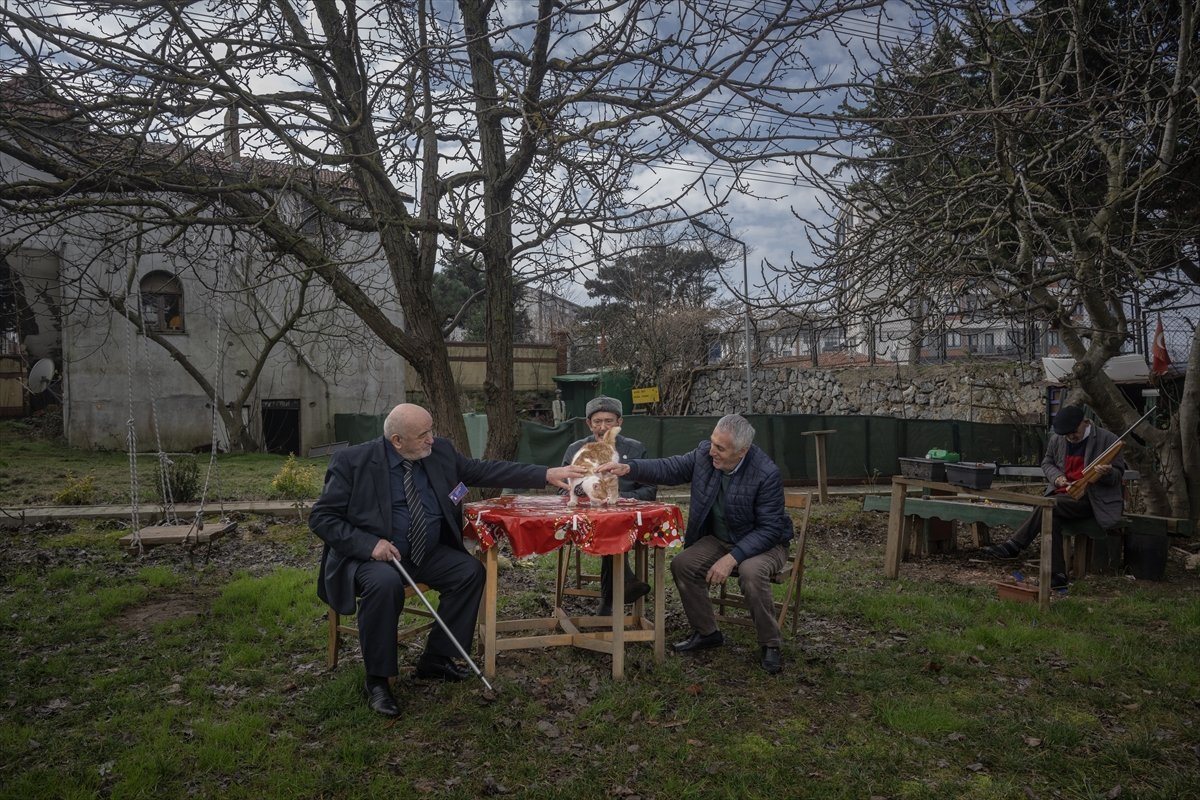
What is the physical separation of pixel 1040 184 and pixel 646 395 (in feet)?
47.1

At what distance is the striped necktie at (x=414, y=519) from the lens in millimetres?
4422

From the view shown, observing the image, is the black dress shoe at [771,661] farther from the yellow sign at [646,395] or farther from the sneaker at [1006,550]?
the yellow sign at [646,395]

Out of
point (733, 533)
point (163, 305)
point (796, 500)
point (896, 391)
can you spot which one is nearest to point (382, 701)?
point (733, 533)

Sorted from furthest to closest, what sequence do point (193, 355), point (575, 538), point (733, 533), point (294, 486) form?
point (193, 355)
point (294, 486)
point (733, 533)
point (575, 538)

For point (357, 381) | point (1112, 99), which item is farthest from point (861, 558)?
point (357, 381)

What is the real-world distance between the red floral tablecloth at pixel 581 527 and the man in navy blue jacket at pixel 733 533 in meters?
0.37

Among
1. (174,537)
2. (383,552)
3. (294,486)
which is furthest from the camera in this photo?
(294,486)

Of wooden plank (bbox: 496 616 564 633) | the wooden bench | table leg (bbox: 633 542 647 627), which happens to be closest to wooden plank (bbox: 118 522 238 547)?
wooden plank (bbox: 496 616 564 633)

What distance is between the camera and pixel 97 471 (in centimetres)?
1532

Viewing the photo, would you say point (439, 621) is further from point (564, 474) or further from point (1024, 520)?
point (1024, 520)

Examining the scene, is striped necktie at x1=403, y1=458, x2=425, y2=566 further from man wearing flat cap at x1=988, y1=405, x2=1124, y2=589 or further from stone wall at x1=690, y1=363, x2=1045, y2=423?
stone wall at x1=690, y1=363, x2=1045, y2=423

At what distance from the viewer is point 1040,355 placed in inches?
578

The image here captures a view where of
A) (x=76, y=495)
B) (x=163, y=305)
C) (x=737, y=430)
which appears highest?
(x=163, y=305)

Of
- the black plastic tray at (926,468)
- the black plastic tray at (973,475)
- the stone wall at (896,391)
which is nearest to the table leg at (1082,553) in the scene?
the black plastic tray at (973,475)
